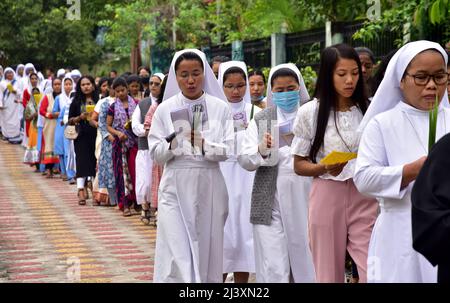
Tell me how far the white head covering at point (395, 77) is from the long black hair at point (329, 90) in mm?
965

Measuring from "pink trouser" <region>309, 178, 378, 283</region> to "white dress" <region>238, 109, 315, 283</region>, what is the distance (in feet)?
2.21

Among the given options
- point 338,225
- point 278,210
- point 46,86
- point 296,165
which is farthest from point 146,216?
point 46,86

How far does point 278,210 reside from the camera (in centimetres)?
750

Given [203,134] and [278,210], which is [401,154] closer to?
[278,210]

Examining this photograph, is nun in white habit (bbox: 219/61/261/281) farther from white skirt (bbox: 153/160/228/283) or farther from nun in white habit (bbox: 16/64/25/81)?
nun in white habit (bbox: 16/64/25/81)

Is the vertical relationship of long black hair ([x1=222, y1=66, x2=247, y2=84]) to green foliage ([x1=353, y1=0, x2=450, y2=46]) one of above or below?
below

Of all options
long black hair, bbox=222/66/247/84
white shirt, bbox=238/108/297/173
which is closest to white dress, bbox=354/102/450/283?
white shirt, bbox=238/108/297/173

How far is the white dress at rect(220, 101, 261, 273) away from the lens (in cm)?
863

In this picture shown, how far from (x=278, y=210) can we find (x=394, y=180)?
2.26m

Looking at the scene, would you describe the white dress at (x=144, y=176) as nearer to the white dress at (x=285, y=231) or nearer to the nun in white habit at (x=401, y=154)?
the white dress at (x=285, y=231)

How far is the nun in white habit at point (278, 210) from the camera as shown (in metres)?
7.40
